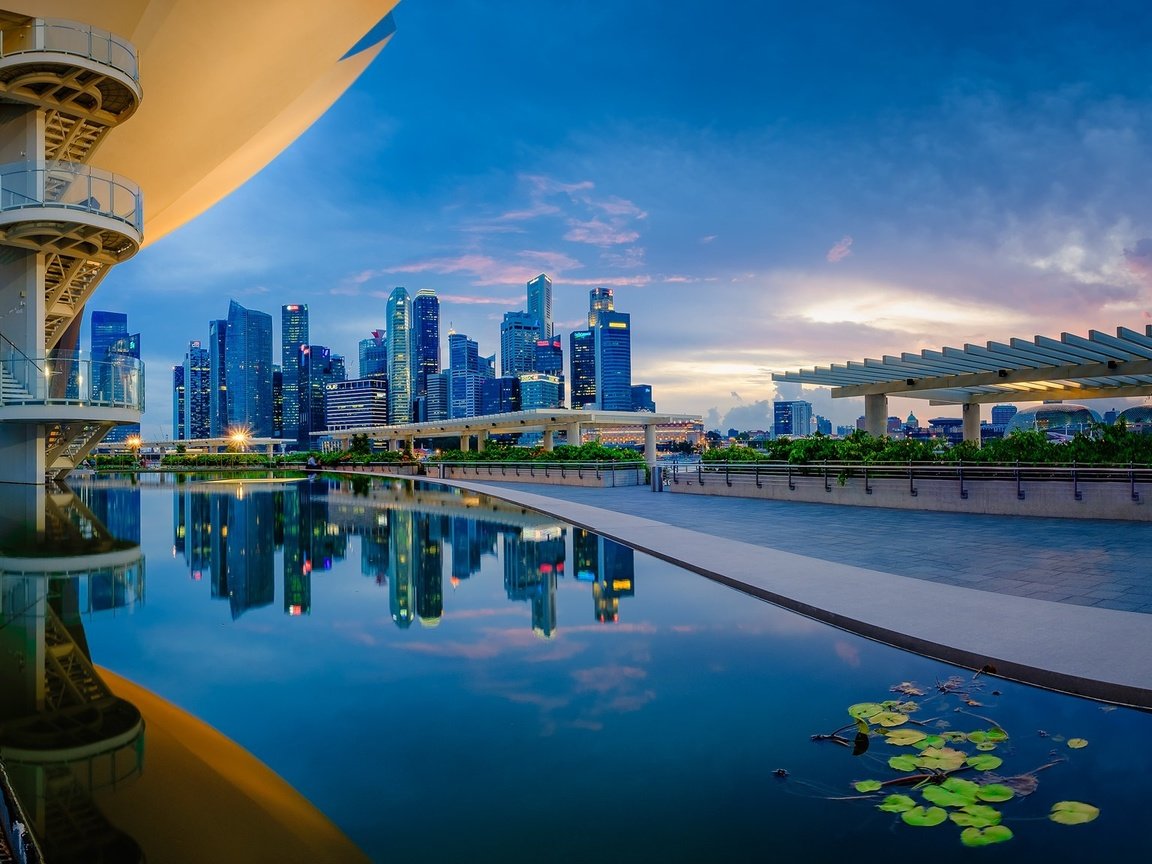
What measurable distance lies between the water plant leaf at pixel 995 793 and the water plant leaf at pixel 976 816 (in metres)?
0.09

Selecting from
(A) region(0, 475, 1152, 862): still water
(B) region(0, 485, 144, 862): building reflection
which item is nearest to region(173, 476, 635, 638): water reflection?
(A) region(0, 475, 1152, 862): still water

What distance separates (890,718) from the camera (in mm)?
4574

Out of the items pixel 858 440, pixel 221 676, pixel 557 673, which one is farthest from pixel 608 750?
pixel 858 440

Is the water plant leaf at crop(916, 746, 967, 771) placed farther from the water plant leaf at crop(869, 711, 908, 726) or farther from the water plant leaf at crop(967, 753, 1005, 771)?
the water plant leaf at crop(869, 711, 908, 726)

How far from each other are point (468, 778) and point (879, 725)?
2714 millimetres

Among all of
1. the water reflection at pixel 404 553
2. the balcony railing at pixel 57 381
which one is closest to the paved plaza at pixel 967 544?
the water reflection at pixel 404 553

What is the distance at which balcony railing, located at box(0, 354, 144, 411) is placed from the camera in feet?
66.8

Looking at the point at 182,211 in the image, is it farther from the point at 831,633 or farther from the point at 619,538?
the point at 831,633

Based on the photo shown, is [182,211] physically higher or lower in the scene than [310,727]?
higher

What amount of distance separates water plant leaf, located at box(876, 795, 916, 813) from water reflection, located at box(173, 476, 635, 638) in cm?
384

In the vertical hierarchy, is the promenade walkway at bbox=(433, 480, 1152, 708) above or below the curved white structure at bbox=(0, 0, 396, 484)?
below

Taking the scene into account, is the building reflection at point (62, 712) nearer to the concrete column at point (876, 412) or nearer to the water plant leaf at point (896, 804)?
the water plant leaf at point (896, 804)

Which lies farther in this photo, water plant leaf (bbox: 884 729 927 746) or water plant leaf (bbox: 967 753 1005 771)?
water plant leaf (bbox: 884 729 927 746)

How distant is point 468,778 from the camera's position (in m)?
3.73
